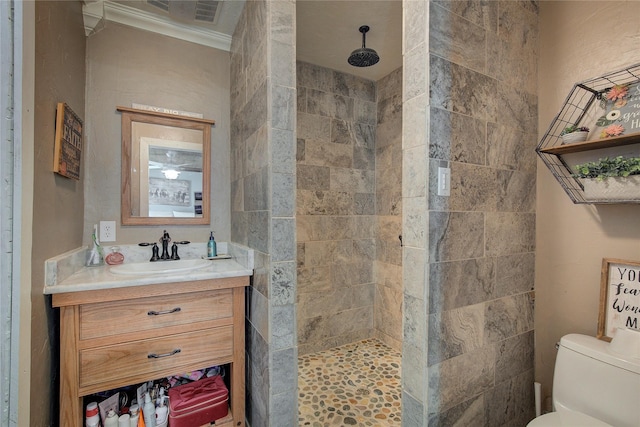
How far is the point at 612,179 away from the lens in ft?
3.69

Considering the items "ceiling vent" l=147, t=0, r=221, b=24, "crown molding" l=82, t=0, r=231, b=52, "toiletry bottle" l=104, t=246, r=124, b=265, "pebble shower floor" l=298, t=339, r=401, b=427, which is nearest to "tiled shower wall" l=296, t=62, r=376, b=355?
"pebble shower floor" l=298, t=339, r=401, b=427

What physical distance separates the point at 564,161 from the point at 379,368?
204 centimetres

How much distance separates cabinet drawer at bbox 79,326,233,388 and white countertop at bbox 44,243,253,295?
317 millimetres

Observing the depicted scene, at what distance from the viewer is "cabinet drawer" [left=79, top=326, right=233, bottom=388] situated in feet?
4.43

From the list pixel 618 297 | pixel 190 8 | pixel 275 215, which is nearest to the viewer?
pixel 618 297

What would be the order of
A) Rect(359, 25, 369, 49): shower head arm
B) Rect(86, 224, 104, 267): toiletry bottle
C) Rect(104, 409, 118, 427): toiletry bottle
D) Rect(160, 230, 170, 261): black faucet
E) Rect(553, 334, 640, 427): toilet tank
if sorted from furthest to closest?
1. Rect(359, 25, 369, 49): shower head arm
2. Rect(160, 230, 170, 261): black faucet
3. Rect(86, 224, 104, 267): toiletry bottle
4. Rect(104, 409, 118, 427): toiletry bottle
5. Rect(553, 334, 640, 427): toilet tank

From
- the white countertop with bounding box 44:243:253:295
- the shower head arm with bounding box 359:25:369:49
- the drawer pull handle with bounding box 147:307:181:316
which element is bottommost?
the drawer pull handle with bounding box 147:307:181:316

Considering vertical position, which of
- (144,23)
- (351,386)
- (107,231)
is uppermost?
(144,23)

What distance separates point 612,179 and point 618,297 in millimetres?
529

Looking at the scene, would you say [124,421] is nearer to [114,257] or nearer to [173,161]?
[114,257]

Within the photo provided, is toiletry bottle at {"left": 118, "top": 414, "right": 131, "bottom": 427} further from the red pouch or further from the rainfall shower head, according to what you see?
the rainfall shower head

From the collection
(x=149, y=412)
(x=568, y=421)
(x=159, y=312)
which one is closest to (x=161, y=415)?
(x=149, y=412)

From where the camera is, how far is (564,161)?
1.41m

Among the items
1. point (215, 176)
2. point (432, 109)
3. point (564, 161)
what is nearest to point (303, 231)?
point (215, 176)
